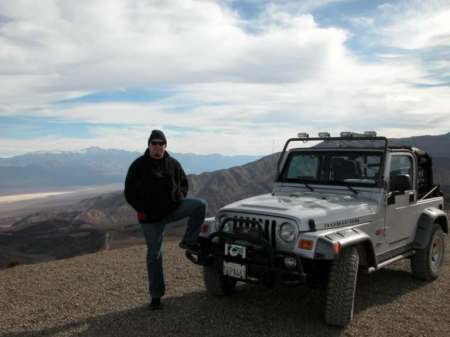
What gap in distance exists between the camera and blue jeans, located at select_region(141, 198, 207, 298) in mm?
5977

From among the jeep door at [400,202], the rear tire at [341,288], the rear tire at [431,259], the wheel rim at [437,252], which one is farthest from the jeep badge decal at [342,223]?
the wheel rim at [437,252]

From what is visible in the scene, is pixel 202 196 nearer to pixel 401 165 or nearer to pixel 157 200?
pixel 401 165

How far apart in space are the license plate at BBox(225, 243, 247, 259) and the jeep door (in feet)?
7.78

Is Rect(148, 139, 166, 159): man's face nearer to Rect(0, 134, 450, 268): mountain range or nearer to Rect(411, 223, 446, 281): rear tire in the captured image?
Rect(411, 223, 446, 281): rear tire

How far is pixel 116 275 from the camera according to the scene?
8.52 metres

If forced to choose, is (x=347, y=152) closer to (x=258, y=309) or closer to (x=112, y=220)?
(x=258, y=309)

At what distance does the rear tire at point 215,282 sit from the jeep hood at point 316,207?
1187 millimetres

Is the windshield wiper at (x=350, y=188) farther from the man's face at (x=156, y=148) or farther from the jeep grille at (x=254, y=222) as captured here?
the man's face at (x=156, y=148)

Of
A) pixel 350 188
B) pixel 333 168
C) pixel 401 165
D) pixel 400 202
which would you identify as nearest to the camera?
pixel 350 188

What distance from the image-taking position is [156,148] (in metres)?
5.81

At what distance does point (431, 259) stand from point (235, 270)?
4.00 meters

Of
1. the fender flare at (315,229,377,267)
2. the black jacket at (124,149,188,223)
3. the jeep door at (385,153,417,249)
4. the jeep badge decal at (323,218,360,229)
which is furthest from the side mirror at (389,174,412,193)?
the black jacket at (124,149,188,223)

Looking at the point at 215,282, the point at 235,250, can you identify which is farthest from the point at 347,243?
the point at 215,282

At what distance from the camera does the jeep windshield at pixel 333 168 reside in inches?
257
